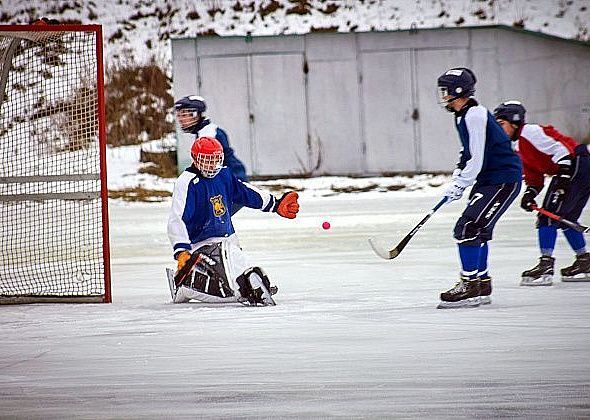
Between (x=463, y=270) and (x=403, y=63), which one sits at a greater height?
(x=403, y=63)

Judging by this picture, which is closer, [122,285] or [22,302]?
[22,302]

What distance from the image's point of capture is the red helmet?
17.3ft

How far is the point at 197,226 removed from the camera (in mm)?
5332

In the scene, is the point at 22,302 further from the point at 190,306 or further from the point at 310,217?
the point at 310,217

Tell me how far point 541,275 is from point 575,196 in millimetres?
500

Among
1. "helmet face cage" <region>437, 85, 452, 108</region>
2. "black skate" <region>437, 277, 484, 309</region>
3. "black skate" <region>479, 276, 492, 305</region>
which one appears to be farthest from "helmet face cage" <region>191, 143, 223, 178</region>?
"black skate" <region>479, 276, 492, 305</region>

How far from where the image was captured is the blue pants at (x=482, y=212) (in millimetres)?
5012

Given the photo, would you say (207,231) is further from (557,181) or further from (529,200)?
(557,181)

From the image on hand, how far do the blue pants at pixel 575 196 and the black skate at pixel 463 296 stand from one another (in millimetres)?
1015

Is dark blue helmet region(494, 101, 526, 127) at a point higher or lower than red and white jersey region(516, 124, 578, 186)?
higher

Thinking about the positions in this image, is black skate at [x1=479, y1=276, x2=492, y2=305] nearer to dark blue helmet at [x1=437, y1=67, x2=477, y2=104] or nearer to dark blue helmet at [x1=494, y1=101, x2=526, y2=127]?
dark blue helmet at [x1=437, y1=67, x2=477, y2=104]

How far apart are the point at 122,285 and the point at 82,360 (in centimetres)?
233

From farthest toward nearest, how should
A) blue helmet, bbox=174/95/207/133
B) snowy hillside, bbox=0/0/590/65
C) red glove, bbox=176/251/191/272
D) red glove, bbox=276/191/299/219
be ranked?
snowy hillside, bbox=0/0/590/65 < blue helmet, bbox=174/95/207/133 < red glove, bbox=276/191/299/219 < red glove, bbox=176/251/191/272

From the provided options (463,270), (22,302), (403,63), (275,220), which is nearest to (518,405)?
(463,270)
